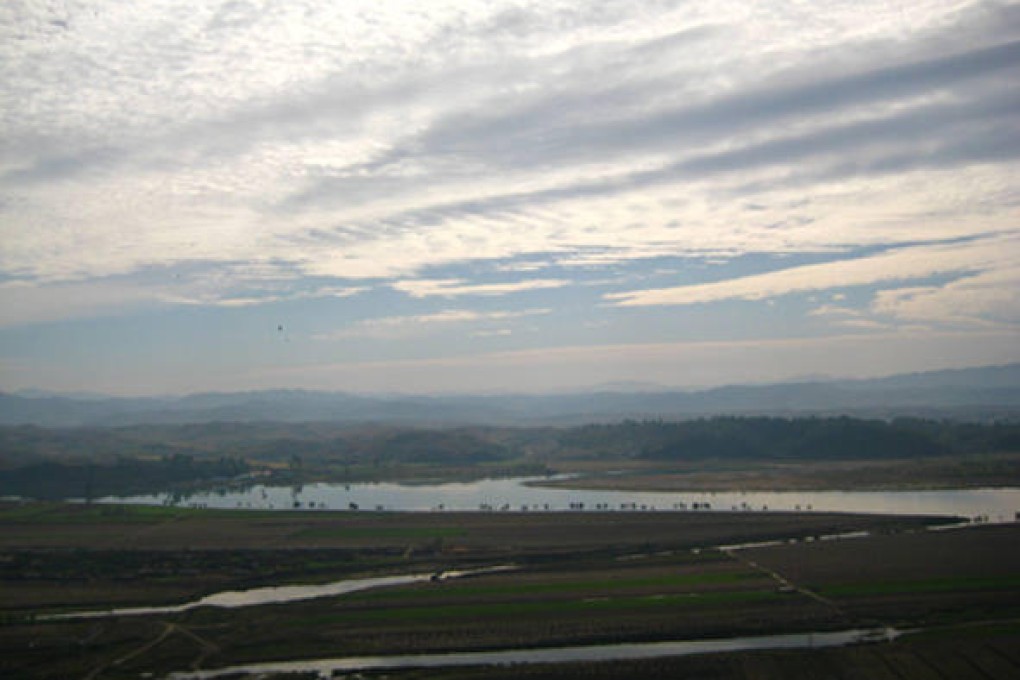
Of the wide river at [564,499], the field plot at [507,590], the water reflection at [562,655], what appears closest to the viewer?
the water reflection at [562,655]

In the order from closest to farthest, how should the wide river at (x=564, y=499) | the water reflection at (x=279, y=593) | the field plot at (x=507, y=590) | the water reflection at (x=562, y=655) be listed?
the water reflection at (x=562, y=655) → the field plot at (x=507, y=590) → the water reflection at (x=279, y=593) → the wide river at (x=564, y=499)

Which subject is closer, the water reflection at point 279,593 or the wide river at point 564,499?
the water reflection at point 279,593

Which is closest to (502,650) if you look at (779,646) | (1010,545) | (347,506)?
(779,646)

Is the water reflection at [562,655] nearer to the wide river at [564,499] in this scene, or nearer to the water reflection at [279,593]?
the water reflection at [279,593]

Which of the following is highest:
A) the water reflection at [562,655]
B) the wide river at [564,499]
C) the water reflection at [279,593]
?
the wide river at [564,499]

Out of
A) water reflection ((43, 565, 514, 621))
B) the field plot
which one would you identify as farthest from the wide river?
water reflection ((43, 565, 514, 621))

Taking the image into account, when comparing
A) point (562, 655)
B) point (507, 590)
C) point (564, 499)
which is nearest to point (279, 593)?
point (507, 590)

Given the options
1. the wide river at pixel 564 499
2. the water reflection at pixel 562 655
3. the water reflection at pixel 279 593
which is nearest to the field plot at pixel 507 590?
the water reflection at pixel 562 655

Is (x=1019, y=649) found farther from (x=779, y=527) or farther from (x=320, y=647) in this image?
(x=779, y=527)
